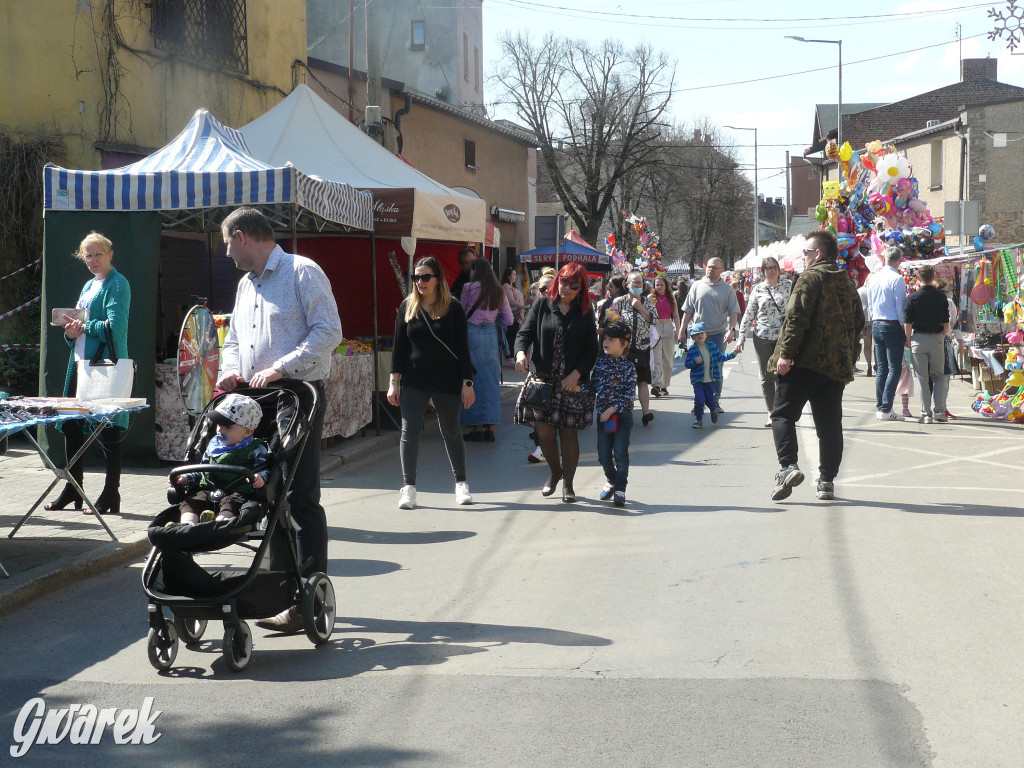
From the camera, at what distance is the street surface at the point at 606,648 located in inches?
151

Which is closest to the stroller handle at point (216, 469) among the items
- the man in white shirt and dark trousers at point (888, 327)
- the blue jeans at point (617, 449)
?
the blue jeans at point (617, 449)

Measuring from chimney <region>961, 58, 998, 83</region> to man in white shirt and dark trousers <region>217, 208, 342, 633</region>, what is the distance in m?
57.7

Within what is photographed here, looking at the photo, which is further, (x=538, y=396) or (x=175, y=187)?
(x=175, y=187)

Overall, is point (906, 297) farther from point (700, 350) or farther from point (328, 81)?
point (328, 81)

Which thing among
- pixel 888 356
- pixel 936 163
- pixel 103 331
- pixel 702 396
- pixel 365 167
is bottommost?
pixel 702 396

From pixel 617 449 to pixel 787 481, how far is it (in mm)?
1265

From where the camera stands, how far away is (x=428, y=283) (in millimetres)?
8383

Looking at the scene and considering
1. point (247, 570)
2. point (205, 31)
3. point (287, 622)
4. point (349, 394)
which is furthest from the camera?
point (205, 31)

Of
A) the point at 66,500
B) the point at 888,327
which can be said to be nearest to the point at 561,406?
the point at 66,500

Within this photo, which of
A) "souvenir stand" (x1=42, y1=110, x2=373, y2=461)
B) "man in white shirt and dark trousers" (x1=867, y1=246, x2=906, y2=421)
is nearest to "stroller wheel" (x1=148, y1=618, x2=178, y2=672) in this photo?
"souvenir stand" (x1=42, y1=110, x2=373, y2=461)

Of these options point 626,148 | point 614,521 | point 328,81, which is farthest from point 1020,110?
point 614,521

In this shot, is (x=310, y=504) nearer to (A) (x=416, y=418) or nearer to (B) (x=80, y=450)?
(B) (x=80, y=450)

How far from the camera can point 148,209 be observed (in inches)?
380

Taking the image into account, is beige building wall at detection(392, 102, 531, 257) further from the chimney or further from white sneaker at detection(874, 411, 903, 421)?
the chimney
